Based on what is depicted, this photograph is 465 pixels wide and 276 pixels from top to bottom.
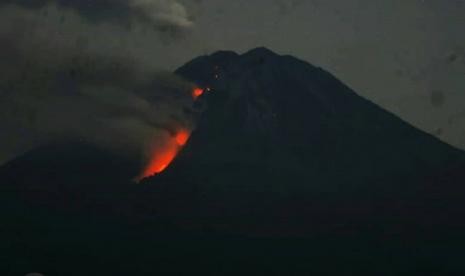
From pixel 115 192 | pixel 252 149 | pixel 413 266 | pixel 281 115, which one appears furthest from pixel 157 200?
pixel 413 266

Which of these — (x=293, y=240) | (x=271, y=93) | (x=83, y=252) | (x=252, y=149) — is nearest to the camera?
(x=83, y=252)

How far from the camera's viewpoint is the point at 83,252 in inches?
4830

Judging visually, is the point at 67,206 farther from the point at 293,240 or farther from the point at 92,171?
the point at 293,240

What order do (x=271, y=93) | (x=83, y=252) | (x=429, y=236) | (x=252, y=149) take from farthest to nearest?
(x=271, y=93) → (x=252, y=149) → (x=429, y=236) → (x=83, y=252)

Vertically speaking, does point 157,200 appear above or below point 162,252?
above

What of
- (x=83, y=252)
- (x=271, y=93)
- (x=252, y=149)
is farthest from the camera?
(x=271, y=93)

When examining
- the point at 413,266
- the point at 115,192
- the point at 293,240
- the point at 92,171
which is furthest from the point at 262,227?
the point at 92,171

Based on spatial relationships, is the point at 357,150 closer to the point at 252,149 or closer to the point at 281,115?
the point at 281,115

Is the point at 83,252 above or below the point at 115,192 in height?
below

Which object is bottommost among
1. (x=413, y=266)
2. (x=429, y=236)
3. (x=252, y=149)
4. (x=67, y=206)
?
(x=413, y=266)

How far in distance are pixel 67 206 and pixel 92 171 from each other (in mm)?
32947

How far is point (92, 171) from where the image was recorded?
18450 cm

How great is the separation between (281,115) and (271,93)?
7461 mm

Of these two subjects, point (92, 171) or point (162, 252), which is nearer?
point (162, 252)
